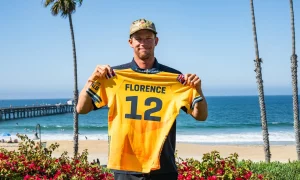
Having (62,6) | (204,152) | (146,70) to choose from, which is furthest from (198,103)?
(204,152)

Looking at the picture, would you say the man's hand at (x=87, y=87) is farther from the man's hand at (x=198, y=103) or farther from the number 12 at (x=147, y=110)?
the man's hand at (x=198, y=103)

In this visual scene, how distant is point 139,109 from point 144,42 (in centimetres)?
57

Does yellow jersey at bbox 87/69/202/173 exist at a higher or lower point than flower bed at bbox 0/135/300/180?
higher

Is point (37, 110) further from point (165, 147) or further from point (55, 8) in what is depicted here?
point (165, 147)

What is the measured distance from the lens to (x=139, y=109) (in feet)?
11.3

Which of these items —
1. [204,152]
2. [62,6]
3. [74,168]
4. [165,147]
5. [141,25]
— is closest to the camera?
[141,25]

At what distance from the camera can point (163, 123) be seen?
3479 mm

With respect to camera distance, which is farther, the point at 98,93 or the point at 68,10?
the point at 68,10

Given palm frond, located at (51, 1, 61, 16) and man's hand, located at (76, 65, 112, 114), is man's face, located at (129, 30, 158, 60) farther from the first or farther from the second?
palm frond, located at (51, 1, 61, 16)

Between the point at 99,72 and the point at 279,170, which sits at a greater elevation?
the point at 99,72

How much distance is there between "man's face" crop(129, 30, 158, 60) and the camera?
3.39 m

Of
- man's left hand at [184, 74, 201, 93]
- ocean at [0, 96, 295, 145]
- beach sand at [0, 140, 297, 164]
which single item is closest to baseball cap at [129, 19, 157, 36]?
man's left hand at [184, 74, 201, 93]

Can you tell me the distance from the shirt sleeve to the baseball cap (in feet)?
1.68

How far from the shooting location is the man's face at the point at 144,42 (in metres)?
3.39
